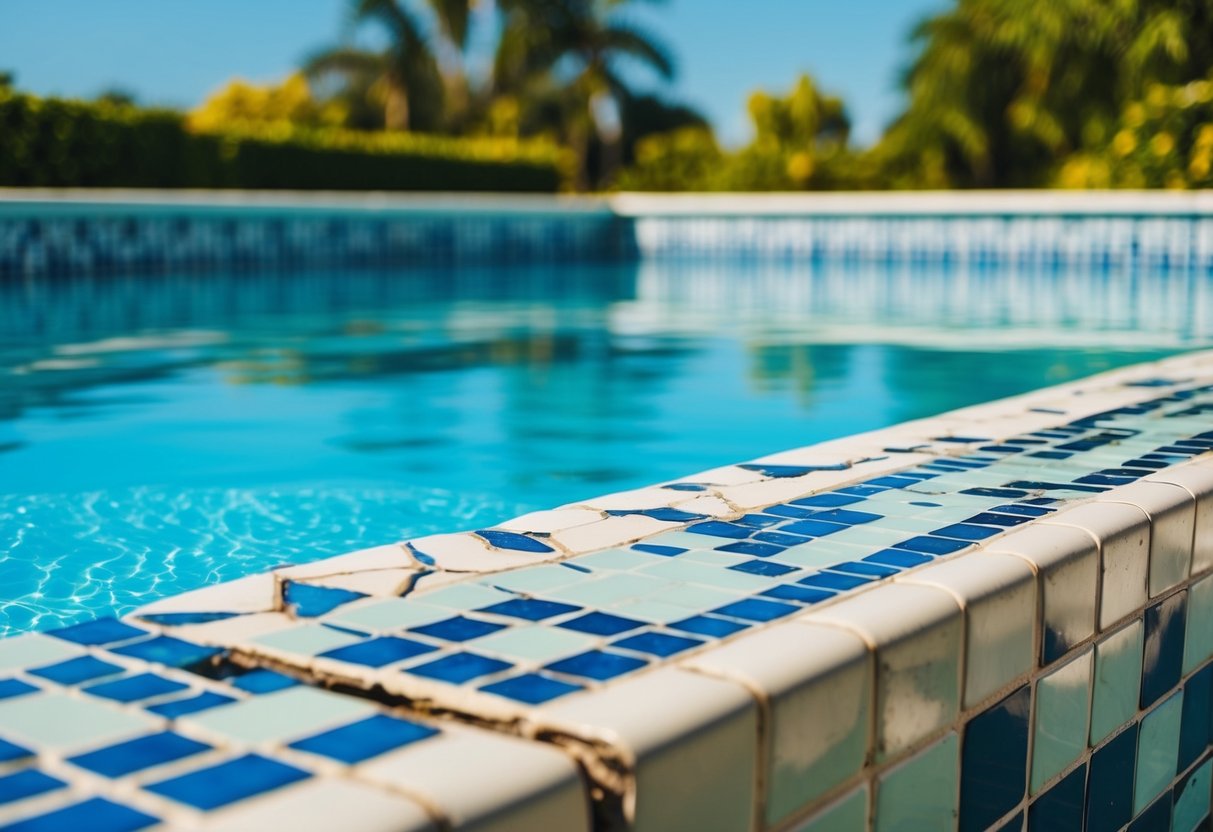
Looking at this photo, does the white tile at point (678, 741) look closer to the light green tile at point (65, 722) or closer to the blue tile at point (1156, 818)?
the light green tile at point (65, 722)

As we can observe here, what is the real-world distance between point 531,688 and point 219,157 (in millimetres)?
16116

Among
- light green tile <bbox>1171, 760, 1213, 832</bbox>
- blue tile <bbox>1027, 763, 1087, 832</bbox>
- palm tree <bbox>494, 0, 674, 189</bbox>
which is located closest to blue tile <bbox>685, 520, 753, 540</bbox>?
blue tile <bbox>1027, 763, 1087, 832</bbox>

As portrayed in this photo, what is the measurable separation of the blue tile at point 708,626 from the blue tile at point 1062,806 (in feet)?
1.67

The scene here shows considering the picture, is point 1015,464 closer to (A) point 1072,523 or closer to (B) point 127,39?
(A) point 1072,523

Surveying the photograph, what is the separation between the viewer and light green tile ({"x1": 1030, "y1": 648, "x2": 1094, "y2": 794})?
153 cm

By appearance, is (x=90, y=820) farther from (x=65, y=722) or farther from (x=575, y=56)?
(x=575, y=56)

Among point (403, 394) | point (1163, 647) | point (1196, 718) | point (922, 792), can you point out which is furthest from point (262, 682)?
point (403, 394)

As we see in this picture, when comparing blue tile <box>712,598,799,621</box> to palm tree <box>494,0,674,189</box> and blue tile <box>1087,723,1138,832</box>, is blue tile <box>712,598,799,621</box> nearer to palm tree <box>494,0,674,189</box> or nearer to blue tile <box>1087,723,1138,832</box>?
blue tile <box>1087,723,1138,832</box>

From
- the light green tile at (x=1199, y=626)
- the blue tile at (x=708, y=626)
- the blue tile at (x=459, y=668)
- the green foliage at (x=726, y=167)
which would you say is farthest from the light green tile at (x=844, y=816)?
the green foliage at (x=726, y=167)

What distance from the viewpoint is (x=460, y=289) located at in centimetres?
1137

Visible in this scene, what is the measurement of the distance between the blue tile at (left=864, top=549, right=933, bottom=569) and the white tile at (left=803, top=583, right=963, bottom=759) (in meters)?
0.16

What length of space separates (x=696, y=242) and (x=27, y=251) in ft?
27.4

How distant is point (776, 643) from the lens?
1.20 m

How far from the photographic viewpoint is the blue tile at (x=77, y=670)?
1.16 metres
